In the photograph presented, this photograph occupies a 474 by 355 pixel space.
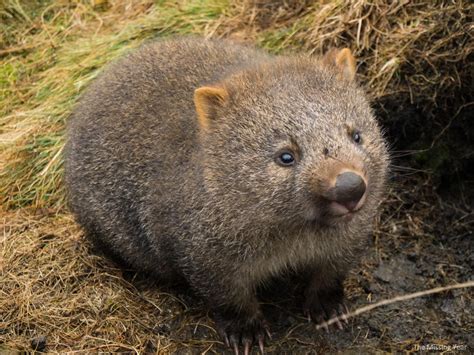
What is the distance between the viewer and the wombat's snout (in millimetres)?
3857

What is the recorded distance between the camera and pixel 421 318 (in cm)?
548

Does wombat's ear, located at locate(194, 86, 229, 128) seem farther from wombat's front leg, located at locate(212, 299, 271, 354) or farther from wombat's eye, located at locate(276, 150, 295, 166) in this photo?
wombat's front leg, located at locate(212, 299, 271, 354)

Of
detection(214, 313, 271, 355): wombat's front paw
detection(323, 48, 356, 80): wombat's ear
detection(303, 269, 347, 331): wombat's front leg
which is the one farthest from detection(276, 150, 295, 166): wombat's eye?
detection(214, 313, 271, 355): wombat's front paw

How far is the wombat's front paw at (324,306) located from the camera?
5348 mm

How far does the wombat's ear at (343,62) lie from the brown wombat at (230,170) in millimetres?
13

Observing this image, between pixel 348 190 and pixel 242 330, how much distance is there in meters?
1.79

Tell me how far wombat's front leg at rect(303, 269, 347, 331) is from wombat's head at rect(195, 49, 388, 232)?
737 mm

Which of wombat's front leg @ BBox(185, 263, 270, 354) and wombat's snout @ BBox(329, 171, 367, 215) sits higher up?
wombat's snout @ BBox(329, 171, 367, 215)

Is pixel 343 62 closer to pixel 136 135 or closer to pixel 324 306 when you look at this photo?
pixel 136 135

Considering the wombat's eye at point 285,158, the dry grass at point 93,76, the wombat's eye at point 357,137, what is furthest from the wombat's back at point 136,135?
the wombat's eye at point 357,137

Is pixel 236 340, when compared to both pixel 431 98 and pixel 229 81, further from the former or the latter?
pixel 431 98

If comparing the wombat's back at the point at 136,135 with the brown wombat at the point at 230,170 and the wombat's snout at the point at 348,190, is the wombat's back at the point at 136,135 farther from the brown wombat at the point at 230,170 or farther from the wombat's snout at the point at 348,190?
the wombat's snout at the point at 348,190

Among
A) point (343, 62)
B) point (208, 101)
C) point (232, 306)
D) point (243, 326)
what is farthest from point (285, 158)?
point (243, 326)

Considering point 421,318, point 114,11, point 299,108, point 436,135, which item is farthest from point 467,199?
point 114,11
